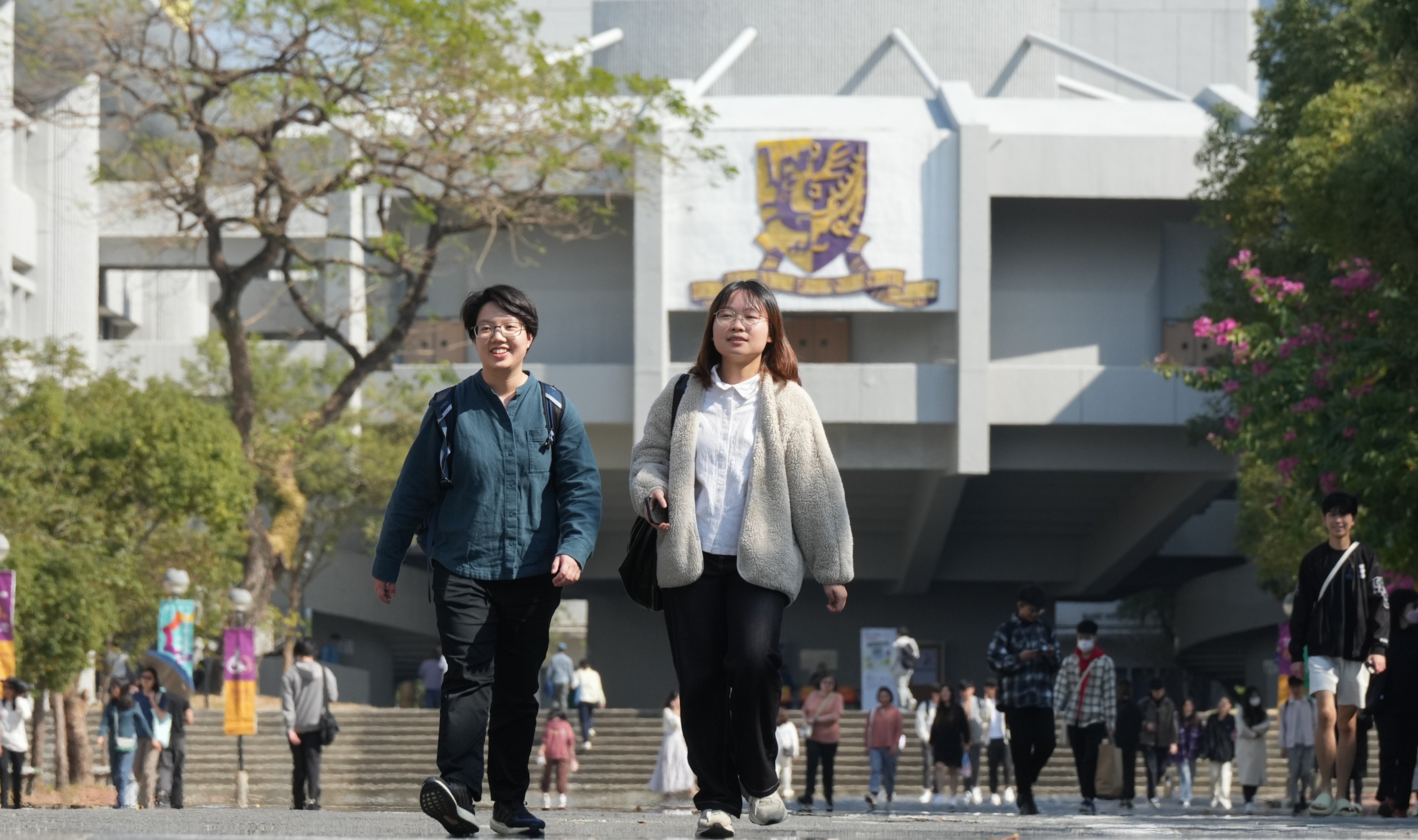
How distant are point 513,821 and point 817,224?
2937 centimetres

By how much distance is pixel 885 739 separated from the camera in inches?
787

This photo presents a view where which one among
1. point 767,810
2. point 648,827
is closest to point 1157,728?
point 648,827

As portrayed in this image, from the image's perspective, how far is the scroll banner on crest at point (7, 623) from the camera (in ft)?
52.0

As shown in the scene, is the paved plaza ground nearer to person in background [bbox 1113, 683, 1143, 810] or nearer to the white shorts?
the white shorts

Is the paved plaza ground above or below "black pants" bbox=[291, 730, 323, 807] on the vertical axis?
above

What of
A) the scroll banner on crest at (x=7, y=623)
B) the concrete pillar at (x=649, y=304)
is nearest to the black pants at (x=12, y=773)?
the scroll banner on crest at (x=7, y=623)

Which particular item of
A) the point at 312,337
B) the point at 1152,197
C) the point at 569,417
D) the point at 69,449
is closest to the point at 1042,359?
the point at 1152,197

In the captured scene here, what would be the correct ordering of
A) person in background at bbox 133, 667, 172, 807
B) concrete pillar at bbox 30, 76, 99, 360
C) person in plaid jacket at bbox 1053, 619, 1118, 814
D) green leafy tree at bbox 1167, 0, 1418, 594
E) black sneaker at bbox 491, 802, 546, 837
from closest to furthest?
black sneaker at bbox 491, 802, 546, 837
green leafy tree at bbox 1167, 0, 1418, 594
person in plaid jacket at bbox 1053, 619, 1118, 814
person in background at bbox 133, 667, 172, 807
concrete pillar at bbox 30, 76, 99, 360

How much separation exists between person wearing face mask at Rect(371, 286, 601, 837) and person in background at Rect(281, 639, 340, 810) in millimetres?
9418

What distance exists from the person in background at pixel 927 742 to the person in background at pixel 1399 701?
34.2ft

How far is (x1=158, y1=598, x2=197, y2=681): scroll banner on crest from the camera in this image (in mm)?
21141

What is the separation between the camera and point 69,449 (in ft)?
73.2

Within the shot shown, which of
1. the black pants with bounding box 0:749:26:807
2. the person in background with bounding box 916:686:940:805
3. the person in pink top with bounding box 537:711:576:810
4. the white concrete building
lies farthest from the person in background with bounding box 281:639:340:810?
the white concrete building

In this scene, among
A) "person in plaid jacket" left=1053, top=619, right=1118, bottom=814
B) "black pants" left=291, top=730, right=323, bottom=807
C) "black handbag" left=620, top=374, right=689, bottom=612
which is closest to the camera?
"black handbag" left=620, top=374, right=689, bottom=612
